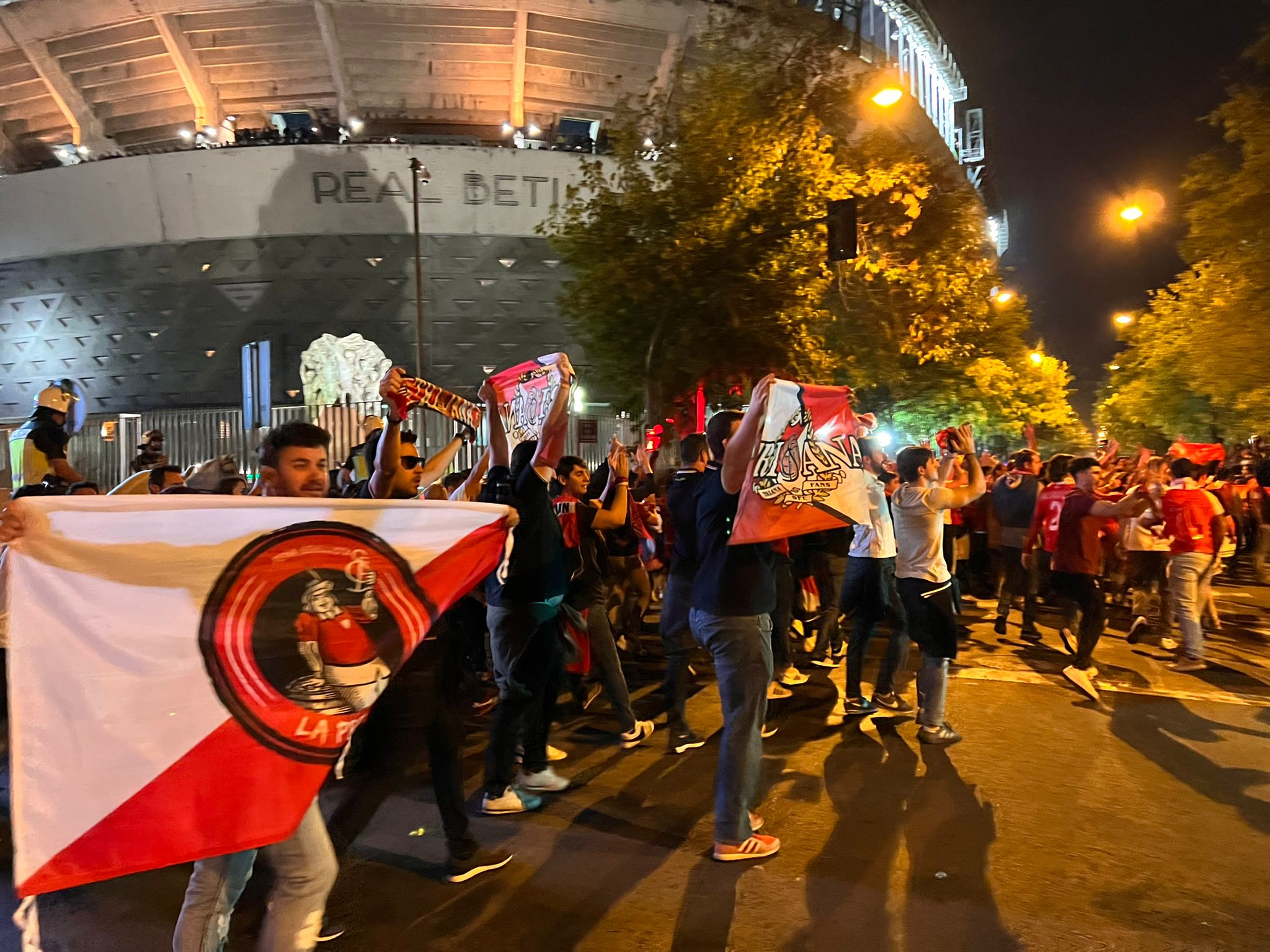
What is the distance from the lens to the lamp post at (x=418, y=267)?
20298mm

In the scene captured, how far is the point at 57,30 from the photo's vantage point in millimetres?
23891

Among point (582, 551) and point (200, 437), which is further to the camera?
point (200, 437)

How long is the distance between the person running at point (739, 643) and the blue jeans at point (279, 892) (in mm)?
1817

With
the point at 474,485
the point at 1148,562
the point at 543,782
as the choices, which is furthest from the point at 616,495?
the point at 1148,562

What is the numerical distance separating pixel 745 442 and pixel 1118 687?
493cm

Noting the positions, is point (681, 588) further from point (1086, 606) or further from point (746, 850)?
point (1086, 606)

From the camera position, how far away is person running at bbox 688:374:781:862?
3.87 m

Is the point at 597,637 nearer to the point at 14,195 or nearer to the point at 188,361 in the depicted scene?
the point at 188,361

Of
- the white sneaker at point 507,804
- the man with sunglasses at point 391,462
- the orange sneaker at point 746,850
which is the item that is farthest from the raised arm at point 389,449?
the orange sneaker at point 746,850

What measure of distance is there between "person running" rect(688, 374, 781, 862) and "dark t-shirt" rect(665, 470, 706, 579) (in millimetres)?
1017

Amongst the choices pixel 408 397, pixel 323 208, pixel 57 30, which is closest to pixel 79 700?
pixel 408 397

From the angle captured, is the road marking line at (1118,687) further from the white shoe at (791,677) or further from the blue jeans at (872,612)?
the white shoe at (791,677)

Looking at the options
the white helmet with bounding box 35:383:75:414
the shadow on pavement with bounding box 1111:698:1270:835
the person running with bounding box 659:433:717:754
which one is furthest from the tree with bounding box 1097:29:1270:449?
the white helmet with bounding box 35:383:75:414

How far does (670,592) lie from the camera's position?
5.77 meters
